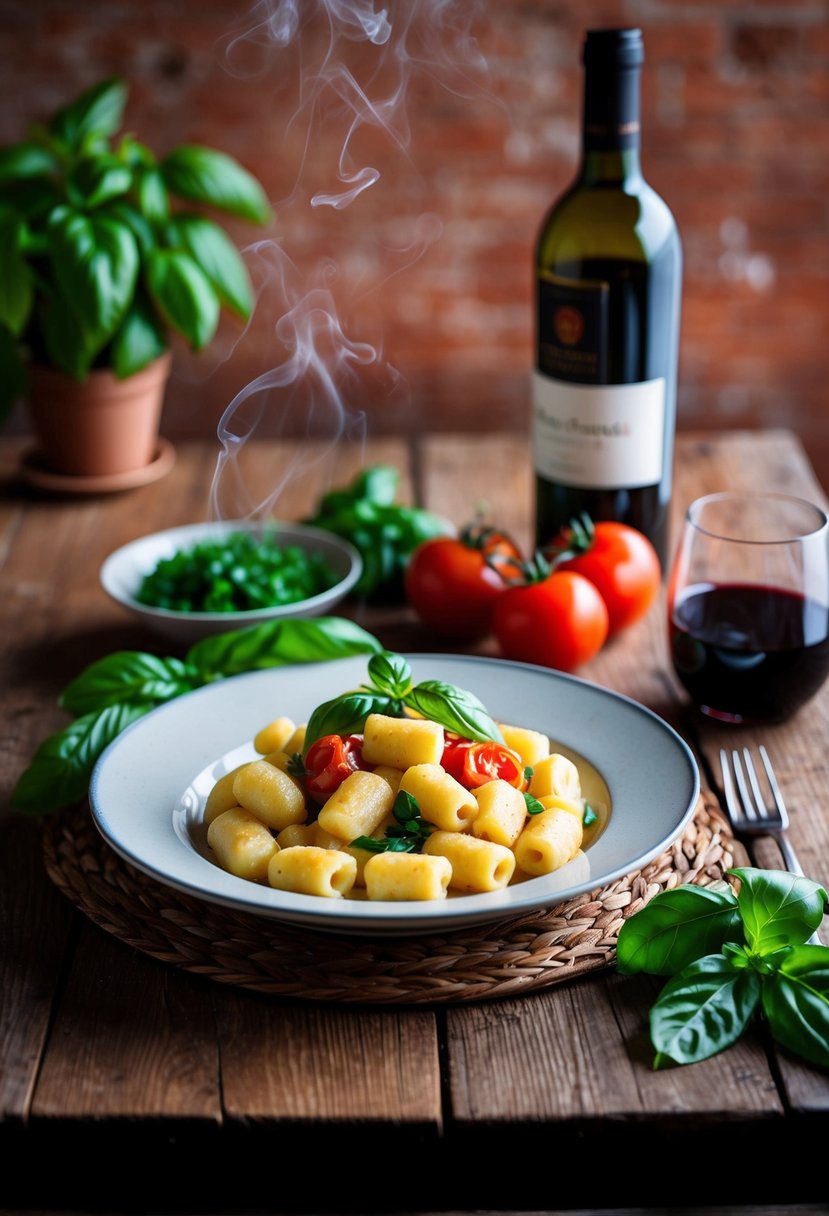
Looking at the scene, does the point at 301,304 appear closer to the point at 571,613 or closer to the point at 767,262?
the point at 767,262

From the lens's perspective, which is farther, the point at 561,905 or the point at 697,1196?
the point at 561,905

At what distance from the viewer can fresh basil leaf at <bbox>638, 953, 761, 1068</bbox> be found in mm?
865

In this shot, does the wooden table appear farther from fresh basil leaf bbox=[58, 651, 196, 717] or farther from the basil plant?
the basil plant

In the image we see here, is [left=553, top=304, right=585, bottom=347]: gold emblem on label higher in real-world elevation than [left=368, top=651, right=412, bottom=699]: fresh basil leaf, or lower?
higher

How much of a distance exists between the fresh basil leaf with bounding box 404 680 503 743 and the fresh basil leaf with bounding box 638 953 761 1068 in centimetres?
25

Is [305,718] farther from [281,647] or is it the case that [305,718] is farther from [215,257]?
[215,257]

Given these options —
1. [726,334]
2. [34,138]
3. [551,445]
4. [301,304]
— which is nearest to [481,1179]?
[551,445]

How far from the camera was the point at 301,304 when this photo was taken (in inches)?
137

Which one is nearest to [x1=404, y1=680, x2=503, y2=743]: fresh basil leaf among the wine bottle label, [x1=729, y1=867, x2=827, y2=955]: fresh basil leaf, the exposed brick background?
[x1=729, y1=867, x2=827, y2=955]: fresh basil leaf

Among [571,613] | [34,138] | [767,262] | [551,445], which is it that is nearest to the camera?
[571,613]

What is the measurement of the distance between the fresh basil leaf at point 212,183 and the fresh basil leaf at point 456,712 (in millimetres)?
1240

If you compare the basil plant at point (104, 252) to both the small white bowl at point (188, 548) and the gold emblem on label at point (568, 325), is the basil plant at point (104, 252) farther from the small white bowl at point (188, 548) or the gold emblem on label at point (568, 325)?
the gold emblem on label at point (568, 325)

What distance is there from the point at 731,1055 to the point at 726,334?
2.56 meters

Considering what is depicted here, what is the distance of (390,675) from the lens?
111 centimetres
